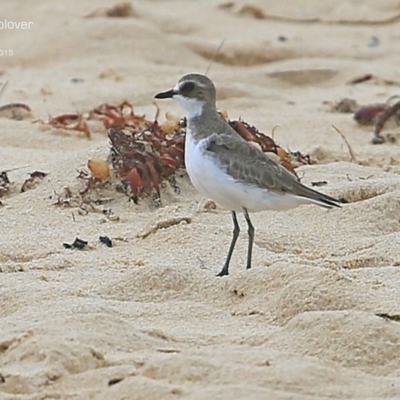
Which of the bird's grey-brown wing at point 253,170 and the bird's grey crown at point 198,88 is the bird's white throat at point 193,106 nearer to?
the bird's grey crown at point 198,88

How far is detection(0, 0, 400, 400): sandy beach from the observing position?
10.9 ft

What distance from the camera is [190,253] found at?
4.80 meters

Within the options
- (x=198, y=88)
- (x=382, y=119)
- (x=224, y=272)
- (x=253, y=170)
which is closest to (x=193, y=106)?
(x=198, y=88)

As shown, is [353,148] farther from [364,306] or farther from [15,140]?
[364,306]

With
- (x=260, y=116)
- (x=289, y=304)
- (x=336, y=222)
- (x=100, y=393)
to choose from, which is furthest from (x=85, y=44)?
(x=100, y=393)

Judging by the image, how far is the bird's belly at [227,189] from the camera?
172 inches

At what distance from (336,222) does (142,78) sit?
3.69m

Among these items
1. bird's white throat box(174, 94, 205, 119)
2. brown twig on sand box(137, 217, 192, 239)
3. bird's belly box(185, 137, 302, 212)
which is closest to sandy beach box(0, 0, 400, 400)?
brown twig on sand box(137, 217, 192, 239)

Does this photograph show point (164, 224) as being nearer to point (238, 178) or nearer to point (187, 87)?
point (187, 87)

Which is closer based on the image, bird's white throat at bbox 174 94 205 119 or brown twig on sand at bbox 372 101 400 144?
bird's white throat at bbox 174 94 205 119

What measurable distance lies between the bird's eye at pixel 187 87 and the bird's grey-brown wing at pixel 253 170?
12.3 inches

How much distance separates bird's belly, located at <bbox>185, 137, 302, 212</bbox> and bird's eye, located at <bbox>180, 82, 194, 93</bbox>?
35 cm

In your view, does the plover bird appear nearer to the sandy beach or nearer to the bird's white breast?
the bird's white breast

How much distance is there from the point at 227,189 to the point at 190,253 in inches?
20.9
